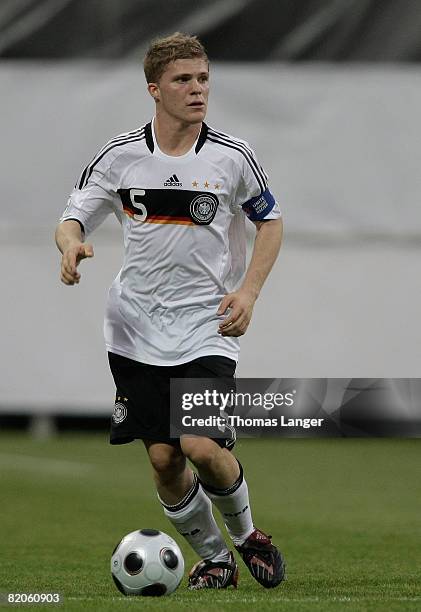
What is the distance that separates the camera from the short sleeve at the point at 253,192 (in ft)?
20.4

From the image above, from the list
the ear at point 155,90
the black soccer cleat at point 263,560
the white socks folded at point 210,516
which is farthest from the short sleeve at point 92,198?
the black soccer cleat at point 263,560

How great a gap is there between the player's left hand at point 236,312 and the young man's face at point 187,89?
81 cm

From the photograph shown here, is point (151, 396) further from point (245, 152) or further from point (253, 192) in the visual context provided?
point (245, 152)

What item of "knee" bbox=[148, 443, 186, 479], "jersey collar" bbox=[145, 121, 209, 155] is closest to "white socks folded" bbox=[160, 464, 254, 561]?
"knee" bbox=[148, 443, 186, 479]

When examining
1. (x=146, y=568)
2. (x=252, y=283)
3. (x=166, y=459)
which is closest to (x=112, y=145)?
(x=252, y=283)

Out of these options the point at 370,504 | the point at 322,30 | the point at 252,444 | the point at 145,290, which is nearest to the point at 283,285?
the point at 252,444

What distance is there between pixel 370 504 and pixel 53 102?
21.0ft

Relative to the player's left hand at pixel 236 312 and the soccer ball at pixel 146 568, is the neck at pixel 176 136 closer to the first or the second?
the player's left hand at pixel 236 312

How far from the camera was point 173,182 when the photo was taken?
617cm

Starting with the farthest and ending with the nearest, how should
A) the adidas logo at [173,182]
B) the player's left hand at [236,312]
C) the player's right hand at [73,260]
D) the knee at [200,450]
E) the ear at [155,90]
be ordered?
the ear at [155,90] < the adidas logo at [173,182] < the knee at [200,450] < the player's left hand at [236,312] < the player's right hand at [73,260]

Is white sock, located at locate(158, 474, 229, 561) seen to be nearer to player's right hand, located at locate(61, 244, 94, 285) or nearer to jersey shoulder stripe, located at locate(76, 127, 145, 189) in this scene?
player's right hand, located at locate(61, 244, 94, 285)

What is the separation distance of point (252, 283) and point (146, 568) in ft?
4.00

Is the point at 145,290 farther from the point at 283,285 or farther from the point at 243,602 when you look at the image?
the point at 283,285

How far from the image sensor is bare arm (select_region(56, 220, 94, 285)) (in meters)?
5.68
